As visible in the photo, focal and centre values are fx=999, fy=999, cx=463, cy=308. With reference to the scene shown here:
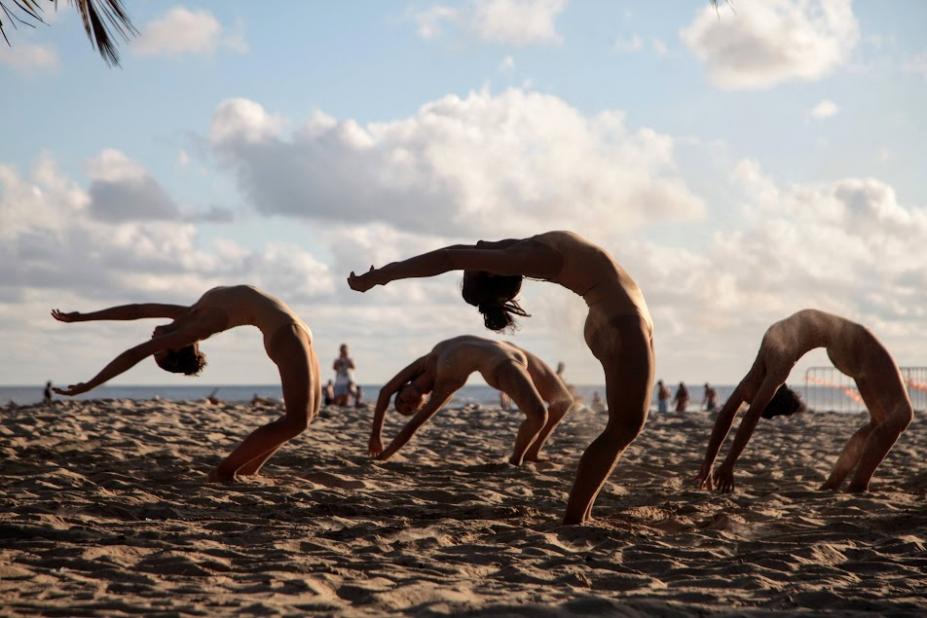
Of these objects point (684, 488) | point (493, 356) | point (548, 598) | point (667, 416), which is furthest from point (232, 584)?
point (667, 416)

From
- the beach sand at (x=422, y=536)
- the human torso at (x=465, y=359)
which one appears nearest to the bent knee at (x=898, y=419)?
the beach sand at (x=422, y=536)

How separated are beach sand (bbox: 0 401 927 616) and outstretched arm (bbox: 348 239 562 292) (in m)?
1.23

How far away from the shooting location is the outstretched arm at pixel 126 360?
6.35m

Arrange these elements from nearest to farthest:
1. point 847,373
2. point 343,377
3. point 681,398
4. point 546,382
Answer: point 847,373, point 546,382, point 343,377, point 681,398

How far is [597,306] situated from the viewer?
4879 millimetres

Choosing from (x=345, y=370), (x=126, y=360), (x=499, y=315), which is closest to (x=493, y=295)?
(x=499, y=315)

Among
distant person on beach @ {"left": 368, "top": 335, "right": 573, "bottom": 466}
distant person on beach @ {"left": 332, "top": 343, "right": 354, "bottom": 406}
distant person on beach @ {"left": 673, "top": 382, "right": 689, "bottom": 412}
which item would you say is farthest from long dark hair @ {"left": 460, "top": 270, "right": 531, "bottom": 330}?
distant person on beach @ {"left": 673, "top": 382, "right": 689, "bottom": 412}

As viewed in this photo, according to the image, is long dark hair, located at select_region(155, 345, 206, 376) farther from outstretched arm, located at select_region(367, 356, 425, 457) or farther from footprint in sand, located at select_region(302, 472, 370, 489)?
outstretched arm, located at select_region(367, 356, 425, 457)

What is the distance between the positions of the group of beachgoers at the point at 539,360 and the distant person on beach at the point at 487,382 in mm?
11

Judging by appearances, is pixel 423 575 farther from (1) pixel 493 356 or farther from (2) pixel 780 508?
(1) pixel 493 356

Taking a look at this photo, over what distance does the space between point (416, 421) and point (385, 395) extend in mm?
801

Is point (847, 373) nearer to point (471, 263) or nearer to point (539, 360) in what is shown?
point (539, 360)

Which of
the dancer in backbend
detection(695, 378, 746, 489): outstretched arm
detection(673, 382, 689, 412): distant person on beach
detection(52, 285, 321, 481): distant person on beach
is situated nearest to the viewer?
the dancer in backbend

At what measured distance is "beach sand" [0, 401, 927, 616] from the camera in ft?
11.3
